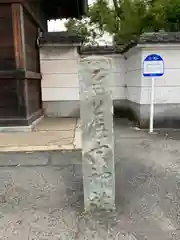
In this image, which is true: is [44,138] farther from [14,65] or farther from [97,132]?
[97,132]

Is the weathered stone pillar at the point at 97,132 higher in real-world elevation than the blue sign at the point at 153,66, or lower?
lower

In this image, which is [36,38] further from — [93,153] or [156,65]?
[93,153]

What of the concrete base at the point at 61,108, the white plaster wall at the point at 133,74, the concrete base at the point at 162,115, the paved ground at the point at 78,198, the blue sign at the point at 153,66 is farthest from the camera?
the concrete base at the point at 61,108

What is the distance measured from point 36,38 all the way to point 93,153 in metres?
5.93

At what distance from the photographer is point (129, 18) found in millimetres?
13977

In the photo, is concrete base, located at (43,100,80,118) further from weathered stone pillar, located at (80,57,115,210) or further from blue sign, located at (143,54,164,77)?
weathered stone pillar, located at (80,57,115,210)

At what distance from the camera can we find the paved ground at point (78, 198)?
103 inches

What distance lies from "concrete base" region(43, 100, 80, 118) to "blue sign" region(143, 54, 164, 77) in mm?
2988

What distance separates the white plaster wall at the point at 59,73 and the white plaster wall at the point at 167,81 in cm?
254

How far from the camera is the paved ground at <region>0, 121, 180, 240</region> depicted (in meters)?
2.60

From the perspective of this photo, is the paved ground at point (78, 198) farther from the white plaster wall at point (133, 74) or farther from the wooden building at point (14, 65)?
the white plaster wall at point (133, 74)

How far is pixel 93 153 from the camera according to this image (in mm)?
2898

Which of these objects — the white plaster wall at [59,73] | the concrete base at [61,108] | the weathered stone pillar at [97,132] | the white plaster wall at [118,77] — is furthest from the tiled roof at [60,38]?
the weathered stone pillar at [97,132]

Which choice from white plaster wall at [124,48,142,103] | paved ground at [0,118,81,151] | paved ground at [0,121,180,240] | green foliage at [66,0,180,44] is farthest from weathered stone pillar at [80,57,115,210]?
green foliage at [66,0,180,44]
